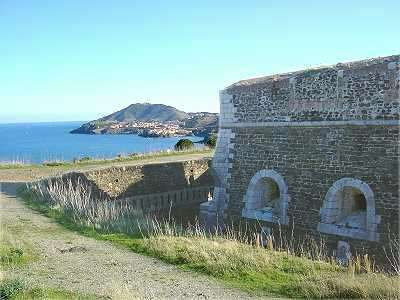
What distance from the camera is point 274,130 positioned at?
1573 cm

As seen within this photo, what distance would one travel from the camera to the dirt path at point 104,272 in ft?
27.6

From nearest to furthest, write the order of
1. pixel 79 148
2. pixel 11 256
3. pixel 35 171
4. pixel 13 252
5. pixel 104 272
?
1. pixel 104 272
2. pixel 11 256
3. pixel 13 252
4. pixel 35 171
5. pixel 79 148

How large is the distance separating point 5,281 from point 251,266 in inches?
169

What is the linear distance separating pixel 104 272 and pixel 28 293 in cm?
180

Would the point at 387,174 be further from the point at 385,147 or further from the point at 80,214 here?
the point at 80,214

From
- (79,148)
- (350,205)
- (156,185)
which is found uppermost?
(350,205)

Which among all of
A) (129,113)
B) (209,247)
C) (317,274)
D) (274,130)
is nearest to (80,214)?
(209,247)

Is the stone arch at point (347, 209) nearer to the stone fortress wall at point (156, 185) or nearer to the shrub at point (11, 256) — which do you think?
the stone fortress wall at point (156, 185)

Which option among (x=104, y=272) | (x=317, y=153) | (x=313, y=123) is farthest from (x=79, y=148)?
(x=104, y=272)

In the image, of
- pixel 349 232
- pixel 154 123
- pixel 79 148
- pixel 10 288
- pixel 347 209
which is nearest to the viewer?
pixel 10 288

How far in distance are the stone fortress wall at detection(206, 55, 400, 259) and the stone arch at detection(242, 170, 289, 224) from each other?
0.10 ft

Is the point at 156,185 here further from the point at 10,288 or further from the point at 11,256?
the point at 10,288

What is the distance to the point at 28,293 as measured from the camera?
7.98 m

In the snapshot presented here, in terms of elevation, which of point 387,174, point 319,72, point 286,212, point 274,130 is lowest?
point 286,212
